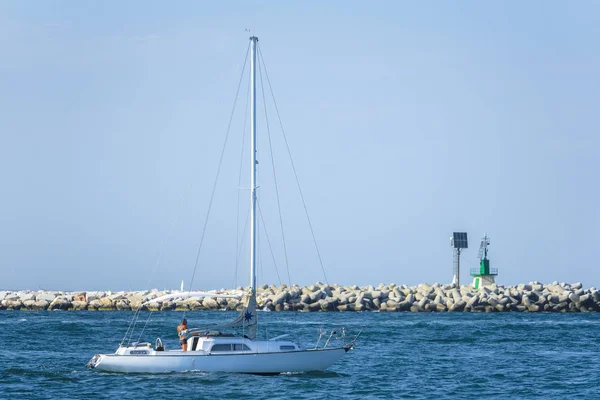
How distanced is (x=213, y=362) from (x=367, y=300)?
144 feet

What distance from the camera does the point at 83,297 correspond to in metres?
Answer: 82.9

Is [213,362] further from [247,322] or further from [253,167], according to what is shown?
[253,167]

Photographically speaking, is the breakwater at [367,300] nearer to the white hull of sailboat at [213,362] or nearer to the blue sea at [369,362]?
the blue sea at [369,362]

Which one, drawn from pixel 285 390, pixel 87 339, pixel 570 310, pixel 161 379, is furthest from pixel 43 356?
pixel 570 310

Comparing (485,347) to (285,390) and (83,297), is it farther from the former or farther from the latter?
(83,297)

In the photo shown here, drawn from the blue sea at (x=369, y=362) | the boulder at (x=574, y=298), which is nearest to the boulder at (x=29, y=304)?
the blue sea at (x=369, y=362)

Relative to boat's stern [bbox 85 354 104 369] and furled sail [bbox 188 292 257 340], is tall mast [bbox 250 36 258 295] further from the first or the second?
boat's stern [bbox 85 354 104 369]

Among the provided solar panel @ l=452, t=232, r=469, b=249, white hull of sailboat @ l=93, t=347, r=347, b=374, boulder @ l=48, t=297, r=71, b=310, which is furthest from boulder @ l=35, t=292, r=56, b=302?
white hull of sailboat @ l=93, t=347, r=347, b=374

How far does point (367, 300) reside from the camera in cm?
7781

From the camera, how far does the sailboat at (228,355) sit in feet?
114

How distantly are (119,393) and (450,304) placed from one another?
48175 mm

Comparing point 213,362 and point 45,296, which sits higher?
point 45,296

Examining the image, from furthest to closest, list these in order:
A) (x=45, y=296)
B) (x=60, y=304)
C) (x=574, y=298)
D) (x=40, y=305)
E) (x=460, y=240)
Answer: (x=460, y=240)
(x=45, y=296)
(x=40, y=305)
(x=60, y=304)
(x=574, y=298)

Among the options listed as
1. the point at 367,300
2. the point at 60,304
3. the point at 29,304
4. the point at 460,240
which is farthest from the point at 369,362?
the point at 460,240
